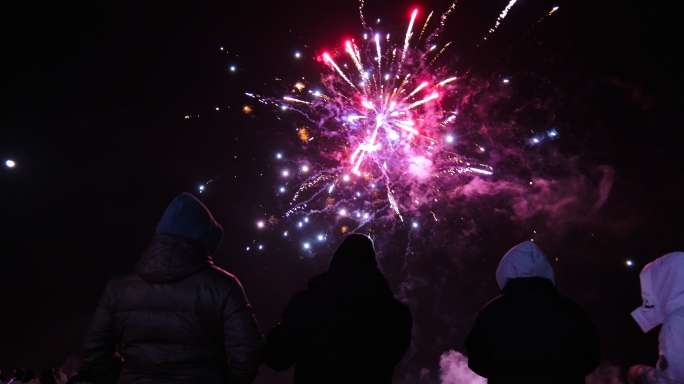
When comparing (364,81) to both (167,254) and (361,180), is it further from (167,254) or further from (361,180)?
(167,254)

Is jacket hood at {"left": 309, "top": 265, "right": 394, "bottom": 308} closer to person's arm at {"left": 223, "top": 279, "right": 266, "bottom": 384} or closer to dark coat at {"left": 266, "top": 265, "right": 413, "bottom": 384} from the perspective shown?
dark coat at {"left": 266, "top": 265, "right": 413, "bottom": 384}

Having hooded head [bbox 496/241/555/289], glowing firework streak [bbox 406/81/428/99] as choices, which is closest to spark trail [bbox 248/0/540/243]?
glowing firework streak [bbox 406/81/428/99]

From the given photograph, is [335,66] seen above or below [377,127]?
above

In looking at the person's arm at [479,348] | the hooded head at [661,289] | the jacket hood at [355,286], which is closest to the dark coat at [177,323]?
the jacket hood at [355,286]

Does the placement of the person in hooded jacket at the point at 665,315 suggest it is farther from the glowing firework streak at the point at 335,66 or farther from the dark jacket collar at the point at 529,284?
the glowing firework streak at the point at 335,66

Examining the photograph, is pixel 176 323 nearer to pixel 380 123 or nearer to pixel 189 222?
pixel 189 222

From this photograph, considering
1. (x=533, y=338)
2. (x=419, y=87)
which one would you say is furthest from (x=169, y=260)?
(x=419, y=87)

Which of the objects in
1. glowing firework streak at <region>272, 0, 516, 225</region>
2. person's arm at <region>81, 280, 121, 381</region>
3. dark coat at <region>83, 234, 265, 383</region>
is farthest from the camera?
glowing firework streak at <region>272, 0, 516, 225</region>

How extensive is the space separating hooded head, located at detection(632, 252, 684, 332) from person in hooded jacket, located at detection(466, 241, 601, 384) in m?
0.64

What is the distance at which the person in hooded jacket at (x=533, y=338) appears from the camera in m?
2.55

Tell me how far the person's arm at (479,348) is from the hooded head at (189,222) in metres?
1.91

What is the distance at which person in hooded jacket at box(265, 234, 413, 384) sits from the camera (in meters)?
2.61

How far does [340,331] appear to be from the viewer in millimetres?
2619

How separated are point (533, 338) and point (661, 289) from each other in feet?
3.89
